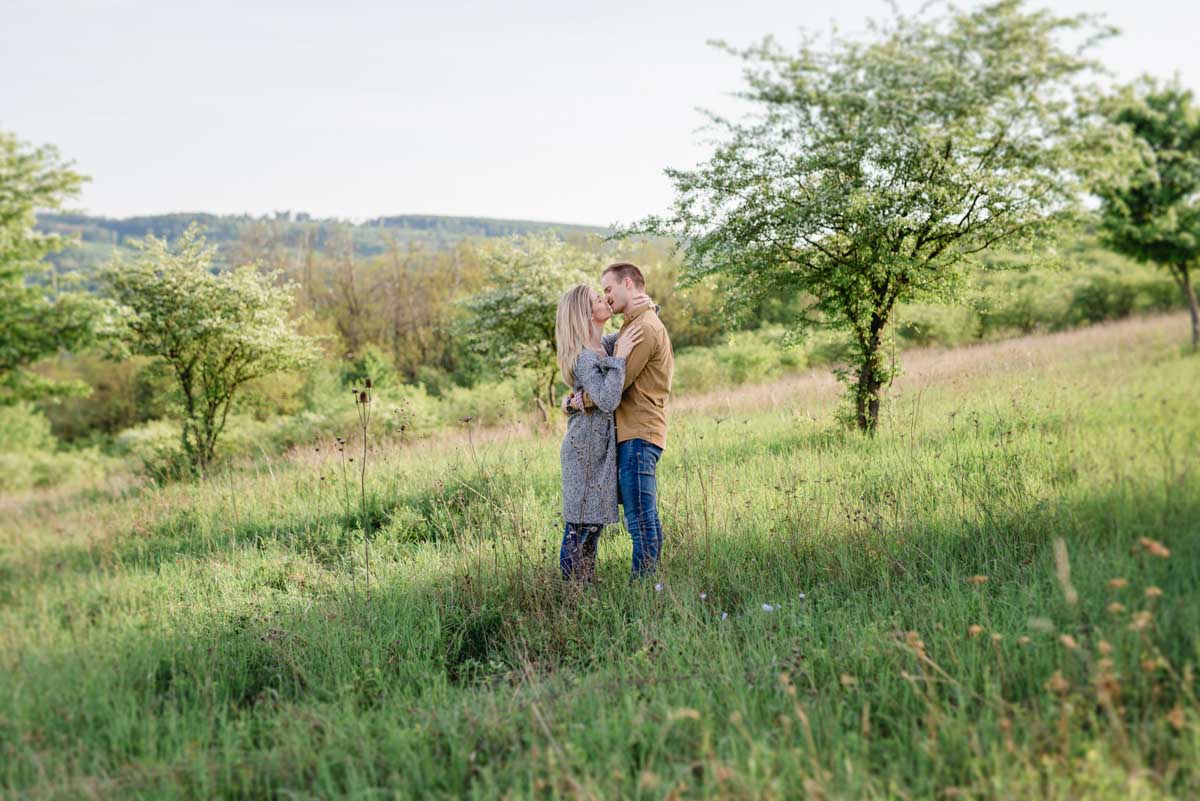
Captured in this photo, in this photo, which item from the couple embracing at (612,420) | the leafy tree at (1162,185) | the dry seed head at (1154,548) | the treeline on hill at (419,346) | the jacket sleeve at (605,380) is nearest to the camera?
the dry seed head at (1154,548)

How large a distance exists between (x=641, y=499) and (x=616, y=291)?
1.48 m

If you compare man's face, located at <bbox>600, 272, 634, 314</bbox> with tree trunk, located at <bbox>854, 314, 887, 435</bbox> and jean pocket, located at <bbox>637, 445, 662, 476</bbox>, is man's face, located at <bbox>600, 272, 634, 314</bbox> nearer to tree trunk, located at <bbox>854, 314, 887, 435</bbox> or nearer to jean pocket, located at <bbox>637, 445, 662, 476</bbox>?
jean pocket, located at <bbox>637, 445, 662, 476</bbox>

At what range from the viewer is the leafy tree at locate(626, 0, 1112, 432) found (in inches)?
228

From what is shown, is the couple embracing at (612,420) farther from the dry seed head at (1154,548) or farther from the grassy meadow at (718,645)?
the dry seed head at (1154,548)

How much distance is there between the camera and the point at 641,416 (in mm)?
4738

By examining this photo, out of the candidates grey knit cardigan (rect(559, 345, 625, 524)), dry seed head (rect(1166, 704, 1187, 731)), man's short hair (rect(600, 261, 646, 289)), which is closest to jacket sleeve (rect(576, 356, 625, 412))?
grey knit cardigan (rect(559, 345, 625, 524))

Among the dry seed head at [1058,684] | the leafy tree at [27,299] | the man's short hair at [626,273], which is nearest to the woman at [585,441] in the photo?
the man's short hair at [626,273]

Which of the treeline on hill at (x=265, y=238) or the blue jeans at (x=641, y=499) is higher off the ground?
the treeline on hill at (x=265, y=238)

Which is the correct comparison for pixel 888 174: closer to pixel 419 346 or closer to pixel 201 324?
pixel 201 324

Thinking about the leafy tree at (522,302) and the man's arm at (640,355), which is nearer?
the man's arm at (640,355)

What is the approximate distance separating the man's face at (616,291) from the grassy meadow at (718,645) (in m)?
1.59

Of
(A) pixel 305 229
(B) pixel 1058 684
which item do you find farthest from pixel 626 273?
(A) pixel 305 229

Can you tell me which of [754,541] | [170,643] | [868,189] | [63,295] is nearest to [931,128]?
[868,189]

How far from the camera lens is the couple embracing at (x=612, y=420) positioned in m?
4.67
